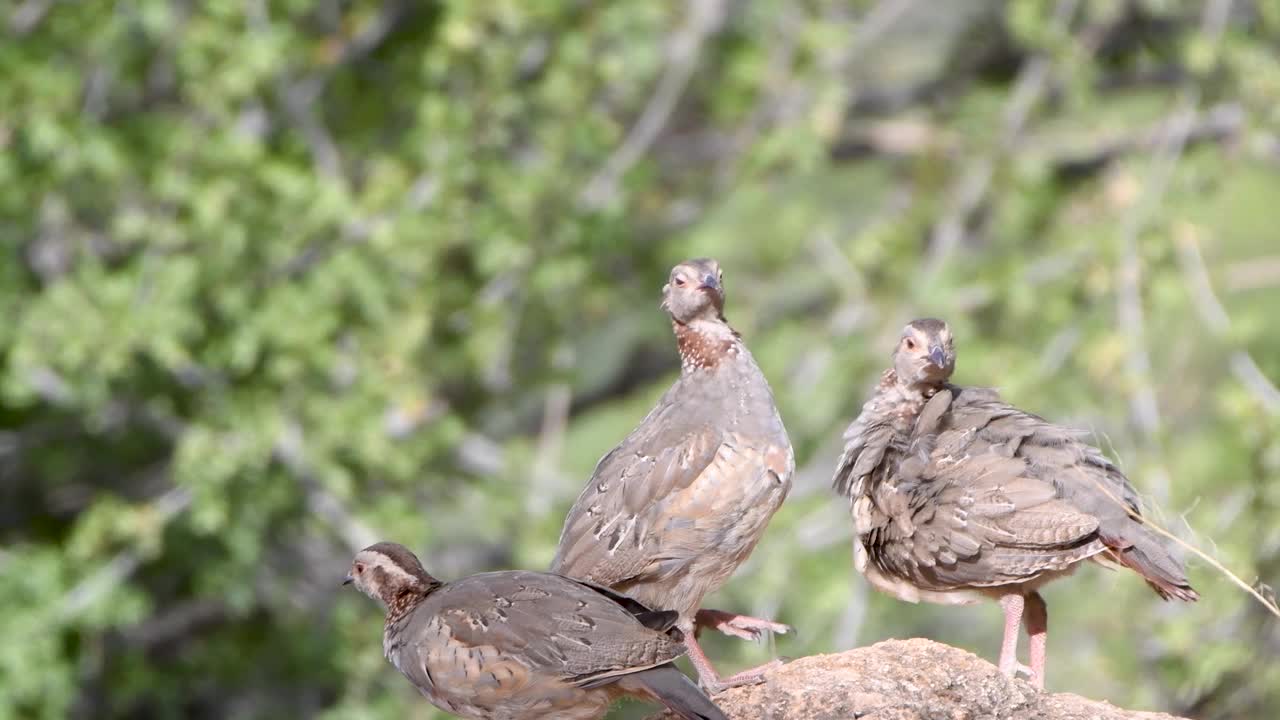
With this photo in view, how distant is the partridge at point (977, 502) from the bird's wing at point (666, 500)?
369mm

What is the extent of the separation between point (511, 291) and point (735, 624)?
6789 millimetres

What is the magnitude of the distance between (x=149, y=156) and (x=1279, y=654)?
791 centimetres

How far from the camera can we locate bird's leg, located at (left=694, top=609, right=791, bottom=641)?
6.24 m

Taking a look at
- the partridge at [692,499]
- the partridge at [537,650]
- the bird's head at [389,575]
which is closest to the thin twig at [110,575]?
the bird's head at [389,575]

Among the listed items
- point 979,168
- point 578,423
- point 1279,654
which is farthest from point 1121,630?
point 578,423

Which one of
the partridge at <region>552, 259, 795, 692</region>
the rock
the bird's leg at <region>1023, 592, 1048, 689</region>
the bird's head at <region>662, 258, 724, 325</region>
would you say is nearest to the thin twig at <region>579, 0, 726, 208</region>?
the bird's head at <region>662, 258, 724, 325</region>

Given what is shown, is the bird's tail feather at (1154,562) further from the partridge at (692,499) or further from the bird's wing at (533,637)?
the bird's wing at (533,637)

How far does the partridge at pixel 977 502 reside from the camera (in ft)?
19.2

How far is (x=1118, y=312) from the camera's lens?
1320cm

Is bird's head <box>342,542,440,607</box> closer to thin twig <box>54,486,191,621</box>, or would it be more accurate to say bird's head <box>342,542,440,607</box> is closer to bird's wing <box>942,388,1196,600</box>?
bird's wing <box>942,388,1196,600</box>

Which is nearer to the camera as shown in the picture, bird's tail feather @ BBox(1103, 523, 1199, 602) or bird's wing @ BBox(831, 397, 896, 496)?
bird's tail feather @ BBox(1103, 523, 1199, 602)

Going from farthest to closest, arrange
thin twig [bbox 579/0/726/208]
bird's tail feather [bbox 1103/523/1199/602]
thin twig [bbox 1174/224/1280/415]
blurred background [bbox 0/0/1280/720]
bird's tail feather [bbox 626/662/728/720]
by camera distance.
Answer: thin twig [bbox 579/0/726/208] → blurred background [bbox 0/0/1280/720] → thin twig [bbox 1174/224/1280/415] → bird's tail feather [bbox 1103/523/1199/602] → bird's tail feather [bbox 626/662/728/720]

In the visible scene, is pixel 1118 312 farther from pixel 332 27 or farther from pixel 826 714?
pixel 826 714

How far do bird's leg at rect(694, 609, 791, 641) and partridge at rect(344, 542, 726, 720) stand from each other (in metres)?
0.32
